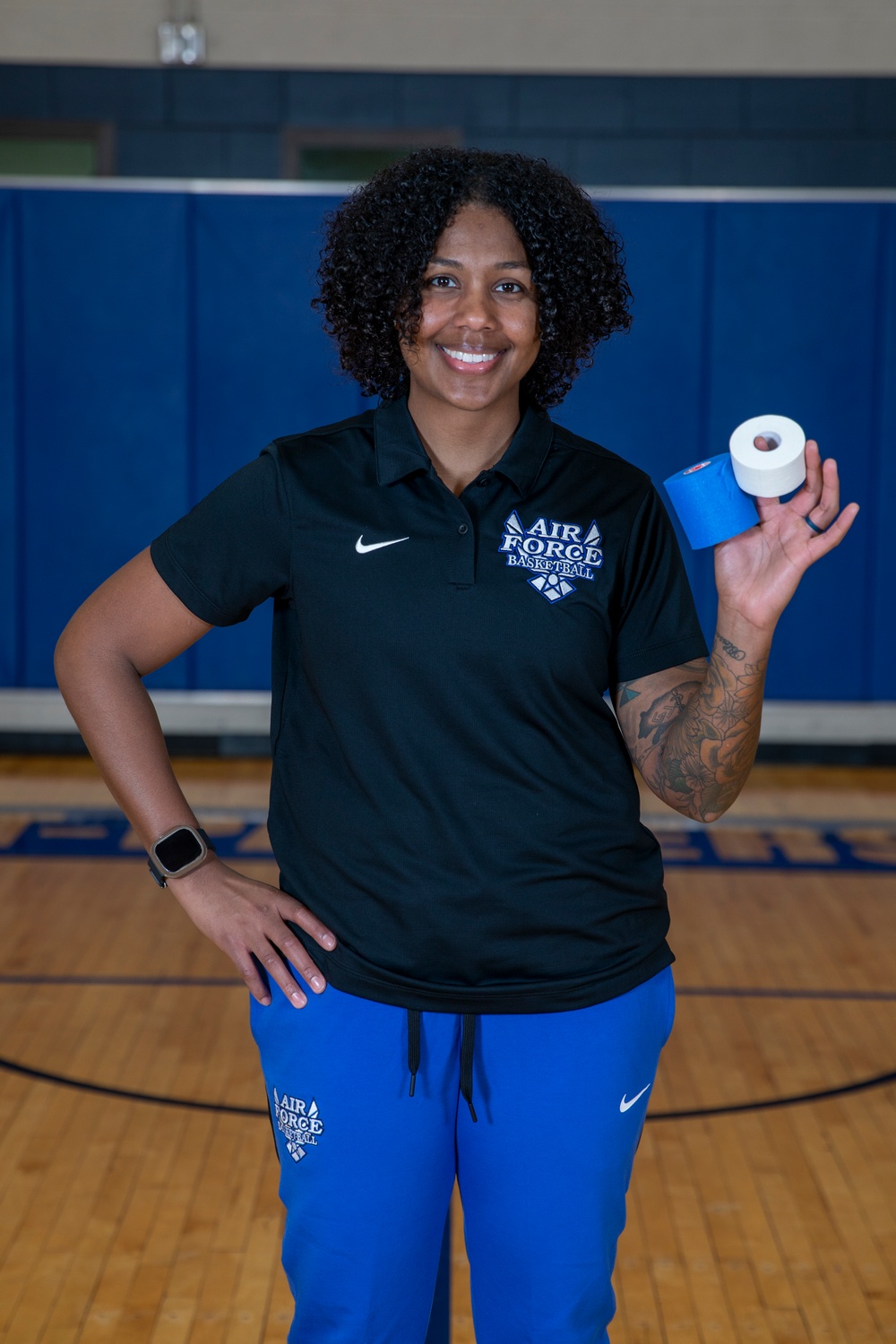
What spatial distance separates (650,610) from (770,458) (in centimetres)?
19

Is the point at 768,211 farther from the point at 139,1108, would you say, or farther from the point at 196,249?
the point at 139,1108

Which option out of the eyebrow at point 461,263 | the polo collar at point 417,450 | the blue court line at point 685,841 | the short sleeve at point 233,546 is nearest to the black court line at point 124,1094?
the blue court line at point 685,841

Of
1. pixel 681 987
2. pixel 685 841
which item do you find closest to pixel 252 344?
pixel 685 841

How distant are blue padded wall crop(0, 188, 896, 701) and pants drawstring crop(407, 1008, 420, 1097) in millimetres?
4346

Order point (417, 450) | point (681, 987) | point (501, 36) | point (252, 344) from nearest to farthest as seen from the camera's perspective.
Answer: point (417, 450), point (681, 987), point (252, 344), point (501, 36)

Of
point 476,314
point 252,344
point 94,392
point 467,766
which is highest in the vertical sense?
point 252,344

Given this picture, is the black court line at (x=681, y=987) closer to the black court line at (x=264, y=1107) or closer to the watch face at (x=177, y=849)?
the black court line at (x=264, y=1107)

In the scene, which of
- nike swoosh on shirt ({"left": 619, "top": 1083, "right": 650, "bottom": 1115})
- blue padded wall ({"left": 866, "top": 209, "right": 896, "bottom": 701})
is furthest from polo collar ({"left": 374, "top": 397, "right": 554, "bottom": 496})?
blue padded wall ({"left": 866, "top": 209, "right": 896, "bottom": 701})

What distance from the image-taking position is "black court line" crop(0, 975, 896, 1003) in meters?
3.13

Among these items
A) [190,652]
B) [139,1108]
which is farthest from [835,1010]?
[190,652]

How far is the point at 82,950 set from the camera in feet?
11.0

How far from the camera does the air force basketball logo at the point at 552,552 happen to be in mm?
1144

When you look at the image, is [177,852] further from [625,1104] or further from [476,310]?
[476,310]

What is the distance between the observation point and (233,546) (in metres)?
1.18
